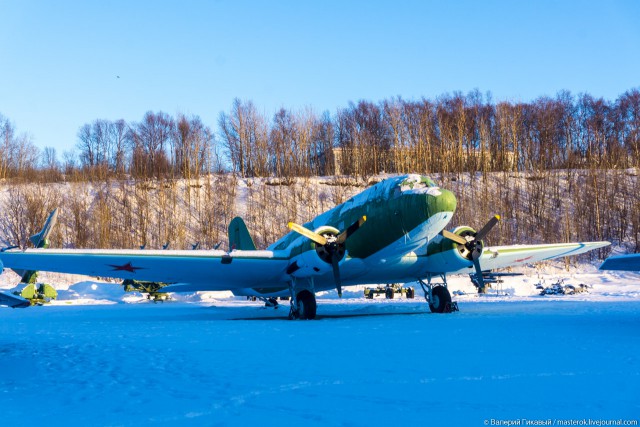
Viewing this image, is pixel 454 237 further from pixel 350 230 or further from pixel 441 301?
pixel 350 230

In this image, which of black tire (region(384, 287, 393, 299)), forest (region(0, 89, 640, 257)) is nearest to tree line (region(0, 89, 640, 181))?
forest (region(0, 89, 640, 257))

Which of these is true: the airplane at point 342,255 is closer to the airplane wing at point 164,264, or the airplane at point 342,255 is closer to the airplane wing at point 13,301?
the airplane wing at point 164,264

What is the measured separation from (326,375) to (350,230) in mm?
10490

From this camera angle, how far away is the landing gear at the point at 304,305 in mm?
20250

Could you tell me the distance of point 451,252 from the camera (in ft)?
67.2

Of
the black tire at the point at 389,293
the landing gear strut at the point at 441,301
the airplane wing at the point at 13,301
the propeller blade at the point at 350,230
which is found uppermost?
the propeller blade at the point at 350,230

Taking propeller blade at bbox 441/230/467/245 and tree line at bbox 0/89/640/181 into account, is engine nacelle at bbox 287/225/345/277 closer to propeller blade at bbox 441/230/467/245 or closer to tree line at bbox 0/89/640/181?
propeller blade at bbox 441/230/467/245

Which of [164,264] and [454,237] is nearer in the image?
[164,264]

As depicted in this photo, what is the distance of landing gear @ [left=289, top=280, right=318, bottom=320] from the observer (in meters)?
20.2

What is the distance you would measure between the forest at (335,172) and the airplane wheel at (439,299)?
3618cm

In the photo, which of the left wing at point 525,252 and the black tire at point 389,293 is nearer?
the left wing at point 525,252

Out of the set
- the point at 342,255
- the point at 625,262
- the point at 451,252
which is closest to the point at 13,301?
the point at 342,255

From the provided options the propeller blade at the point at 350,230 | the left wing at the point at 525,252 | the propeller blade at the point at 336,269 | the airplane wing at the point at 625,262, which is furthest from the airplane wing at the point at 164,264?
the airplane wing at the point at 625,262

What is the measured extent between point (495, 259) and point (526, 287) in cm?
1683
